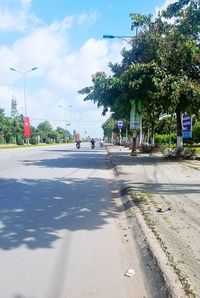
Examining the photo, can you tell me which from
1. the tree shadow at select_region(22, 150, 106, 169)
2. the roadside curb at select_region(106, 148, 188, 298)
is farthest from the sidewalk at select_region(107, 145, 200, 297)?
the tree shadow at select_region(22, 150, 106, 169)

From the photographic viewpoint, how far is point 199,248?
250 inches

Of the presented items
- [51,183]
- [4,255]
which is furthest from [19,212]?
[51,183]

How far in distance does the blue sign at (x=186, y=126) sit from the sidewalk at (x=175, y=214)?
31.3 ft

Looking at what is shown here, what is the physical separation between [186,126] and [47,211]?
1807 centimetres

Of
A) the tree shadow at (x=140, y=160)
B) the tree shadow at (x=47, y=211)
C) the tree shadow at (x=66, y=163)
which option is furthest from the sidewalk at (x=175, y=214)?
the tree shadow at (x=140, y=160)

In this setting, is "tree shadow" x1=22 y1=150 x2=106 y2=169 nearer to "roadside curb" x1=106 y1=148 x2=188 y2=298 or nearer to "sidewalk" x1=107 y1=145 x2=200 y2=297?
"sidewalk" x1=107 y1=145 x2=200 y2=297

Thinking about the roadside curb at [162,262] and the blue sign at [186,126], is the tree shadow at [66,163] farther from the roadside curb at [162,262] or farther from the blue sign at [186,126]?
the roadside curb at [162,262]

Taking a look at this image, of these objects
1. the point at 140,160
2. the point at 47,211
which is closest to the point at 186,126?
the point at 140,160

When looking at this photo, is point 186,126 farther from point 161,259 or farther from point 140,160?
point 161,259

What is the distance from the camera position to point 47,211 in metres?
9.74

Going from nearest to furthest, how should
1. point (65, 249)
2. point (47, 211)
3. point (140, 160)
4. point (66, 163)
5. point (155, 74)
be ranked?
1. point (65, 249)
2. point (47, 211)
3. point (155, 74)
4. point (66, 163)
5. point (140, 160)

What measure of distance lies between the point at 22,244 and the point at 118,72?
22030 mm

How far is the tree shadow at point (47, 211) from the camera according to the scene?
7.45 m

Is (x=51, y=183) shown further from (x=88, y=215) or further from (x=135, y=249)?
(x=135, y=249)
